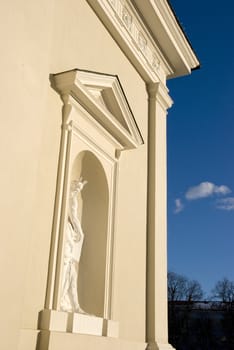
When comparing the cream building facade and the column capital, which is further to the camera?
the column capital

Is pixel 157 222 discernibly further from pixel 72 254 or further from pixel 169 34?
pixel 169 34

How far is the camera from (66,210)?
5730mm

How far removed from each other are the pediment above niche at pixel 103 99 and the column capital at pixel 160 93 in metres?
1.86

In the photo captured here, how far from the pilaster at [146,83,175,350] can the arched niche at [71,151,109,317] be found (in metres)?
1.76

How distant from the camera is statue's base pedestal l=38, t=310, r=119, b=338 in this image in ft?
16.5

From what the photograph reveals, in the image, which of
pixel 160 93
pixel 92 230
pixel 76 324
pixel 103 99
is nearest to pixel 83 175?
pixel 92 230

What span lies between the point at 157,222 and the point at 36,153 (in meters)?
4.14

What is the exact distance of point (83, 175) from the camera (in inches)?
273

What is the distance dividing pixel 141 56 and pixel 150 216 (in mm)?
3097

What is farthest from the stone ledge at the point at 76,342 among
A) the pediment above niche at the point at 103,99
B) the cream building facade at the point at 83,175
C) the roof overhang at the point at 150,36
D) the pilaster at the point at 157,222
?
the roof overhang at the point at 150,36

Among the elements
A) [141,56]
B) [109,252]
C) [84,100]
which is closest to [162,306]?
[109,252]

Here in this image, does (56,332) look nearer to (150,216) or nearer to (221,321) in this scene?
(150,216)

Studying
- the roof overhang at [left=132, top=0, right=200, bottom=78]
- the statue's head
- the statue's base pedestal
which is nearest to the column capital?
the roof overhang at [left=132, top=0, right=200, bottom=78]

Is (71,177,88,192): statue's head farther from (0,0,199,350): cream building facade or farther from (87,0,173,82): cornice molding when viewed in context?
(87,0,173,82): cornice molding
